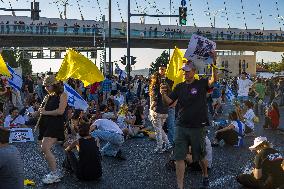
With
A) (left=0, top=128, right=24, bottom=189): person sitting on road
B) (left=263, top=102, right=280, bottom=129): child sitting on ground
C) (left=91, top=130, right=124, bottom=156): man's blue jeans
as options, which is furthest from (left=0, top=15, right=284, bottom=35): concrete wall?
(left=0, top=128, right=24, bottom=189): person sitting on road

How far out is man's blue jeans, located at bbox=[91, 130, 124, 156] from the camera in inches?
356

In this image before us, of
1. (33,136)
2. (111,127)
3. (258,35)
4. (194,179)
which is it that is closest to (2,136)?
(194,179)

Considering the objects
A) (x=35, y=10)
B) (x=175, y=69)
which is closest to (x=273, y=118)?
(x=175, y=69)

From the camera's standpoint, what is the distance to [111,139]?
9.09 metres

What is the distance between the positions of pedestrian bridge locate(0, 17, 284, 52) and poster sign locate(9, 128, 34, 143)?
4869cm

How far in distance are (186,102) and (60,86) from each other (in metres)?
2.08

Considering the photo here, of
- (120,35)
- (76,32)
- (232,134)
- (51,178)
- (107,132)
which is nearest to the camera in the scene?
(51,178)

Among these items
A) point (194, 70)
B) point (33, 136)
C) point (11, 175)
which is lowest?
point (33, 136)

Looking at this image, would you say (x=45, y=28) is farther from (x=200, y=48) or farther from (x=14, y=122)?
(x=200, y=48)

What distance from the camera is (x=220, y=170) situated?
8.12 m

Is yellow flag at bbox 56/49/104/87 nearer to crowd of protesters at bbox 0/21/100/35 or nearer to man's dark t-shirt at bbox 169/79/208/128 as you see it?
man's dark t-shirt at bbox 169/79/208/128

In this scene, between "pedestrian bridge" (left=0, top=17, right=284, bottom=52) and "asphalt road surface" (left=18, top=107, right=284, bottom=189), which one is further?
"pedestrian bridge" (left=0, top=17, right=284, bottom=52)

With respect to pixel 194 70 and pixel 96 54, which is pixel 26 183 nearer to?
pixel 194 70

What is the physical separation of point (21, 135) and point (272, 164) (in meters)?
7.34
